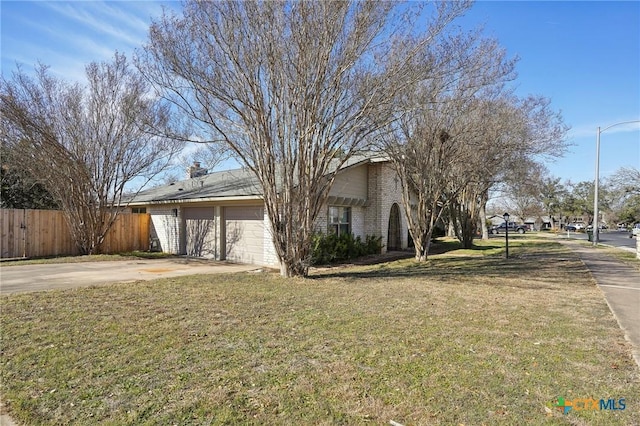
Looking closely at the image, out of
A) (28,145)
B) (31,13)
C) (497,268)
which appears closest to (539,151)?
(497,268)

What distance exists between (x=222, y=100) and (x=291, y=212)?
307cm

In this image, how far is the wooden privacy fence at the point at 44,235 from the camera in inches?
562

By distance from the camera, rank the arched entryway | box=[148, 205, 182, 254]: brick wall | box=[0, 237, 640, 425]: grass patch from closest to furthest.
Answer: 1. box=[0, 237, 640, 425]: grass patch
2. box=[148, 205, 182, 254]: brick wall
3. the arched entryway

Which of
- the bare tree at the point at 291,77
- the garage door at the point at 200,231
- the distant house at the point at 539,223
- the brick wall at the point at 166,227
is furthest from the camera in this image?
the distant house at the point at 539,223

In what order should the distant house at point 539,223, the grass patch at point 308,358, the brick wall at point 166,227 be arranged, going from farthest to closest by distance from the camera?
the distant house at point 539,223
the brick wall at point 166,227
the grass patch at point 308,358

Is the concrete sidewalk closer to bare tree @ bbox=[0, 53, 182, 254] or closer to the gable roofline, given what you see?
the gable roofline

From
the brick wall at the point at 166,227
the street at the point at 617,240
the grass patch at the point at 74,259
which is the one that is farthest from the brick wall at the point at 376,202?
the street at the point at 617,240

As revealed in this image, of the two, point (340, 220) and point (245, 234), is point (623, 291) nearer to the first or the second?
point (340, 220)

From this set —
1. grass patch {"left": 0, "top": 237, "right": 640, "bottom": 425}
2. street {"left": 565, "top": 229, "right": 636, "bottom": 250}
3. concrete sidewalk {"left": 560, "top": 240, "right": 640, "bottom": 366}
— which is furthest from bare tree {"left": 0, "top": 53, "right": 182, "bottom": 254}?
street {"left": 565, "top": 229, "right": 636, "bottom": 250}

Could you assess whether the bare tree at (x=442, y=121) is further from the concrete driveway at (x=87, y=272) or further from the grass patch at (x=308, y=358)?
the concrete driveway at (x=87, y=272)

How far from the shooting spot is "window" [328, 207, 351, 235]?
49.5 ft

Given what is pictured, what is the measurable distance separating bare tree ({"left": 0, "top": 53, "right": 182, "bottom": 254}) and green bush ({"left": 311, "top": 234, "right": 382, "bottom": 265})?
672 centimetres

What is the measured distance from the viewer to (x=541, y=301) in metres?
7.16

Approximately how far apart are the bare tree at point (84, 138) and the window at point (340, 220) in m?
6.99
